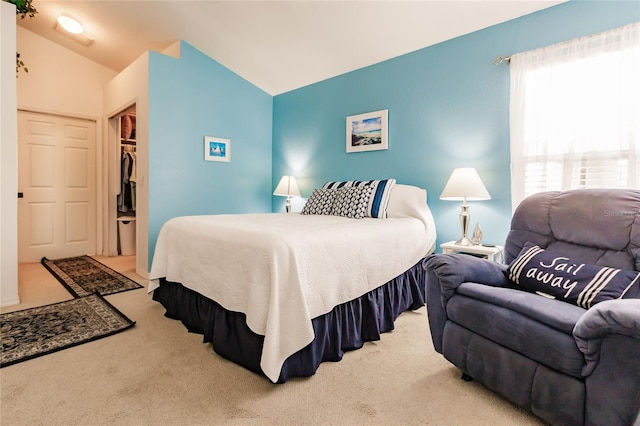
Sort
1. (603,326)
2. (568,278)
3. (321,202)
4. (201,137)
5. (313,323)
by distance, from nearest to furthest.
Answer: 1. (603,326)
2. (568,278)
3. (313,323)
4. (321,202)
5. (201,137)

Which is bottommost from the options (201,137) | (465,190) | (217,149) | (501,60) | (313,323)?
(313,323)

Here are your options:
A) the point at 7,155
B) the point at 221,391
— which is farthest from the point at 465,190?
the point at 7,155

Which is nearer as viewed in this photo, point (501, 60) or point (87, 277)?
point (501, 60)

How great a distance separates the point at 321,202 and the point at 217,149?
178 cm

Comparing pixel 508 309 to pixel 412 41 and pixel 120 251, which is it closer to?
pixel 412 41

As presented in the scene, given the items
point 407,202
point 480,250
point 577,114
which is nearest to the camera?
point 577,114

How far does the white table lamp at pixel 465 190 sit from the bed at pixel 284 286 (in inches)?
17.9

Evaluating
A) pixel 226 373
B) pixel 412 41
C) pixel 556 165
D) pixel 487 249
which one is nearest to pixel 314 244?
pixel 226 373

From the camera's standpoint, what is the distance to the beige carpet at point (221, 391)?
1.39 meters

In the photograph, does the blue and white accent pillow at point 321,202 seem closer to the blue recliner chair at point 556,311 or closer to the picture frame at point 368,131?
the picture frame at point 368,131

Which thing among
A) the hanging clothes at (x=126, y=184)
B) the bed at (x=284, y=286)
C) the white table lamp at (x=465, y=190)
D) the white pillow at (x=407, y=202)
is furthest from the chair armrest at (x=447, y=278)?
the hanging clothes at (x=126, y=184)

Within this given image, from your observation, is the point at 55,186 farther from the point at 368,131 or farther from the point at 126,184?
the point at 368,131

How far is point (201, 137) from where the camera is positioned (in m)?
4.04

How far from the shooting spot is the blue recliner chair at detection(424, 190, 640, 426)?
1109mm
